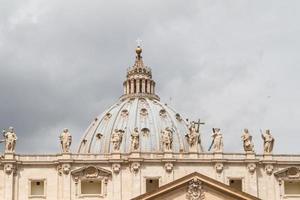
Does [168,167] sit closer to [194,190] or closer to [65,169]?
[194,190]

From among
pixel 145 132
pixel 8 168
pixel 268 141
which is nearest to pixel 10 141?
pixel 8 168

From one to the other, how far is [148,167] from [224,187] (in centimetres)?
936

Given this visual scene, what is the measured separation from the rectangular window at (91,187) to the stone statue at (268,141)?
774 inches

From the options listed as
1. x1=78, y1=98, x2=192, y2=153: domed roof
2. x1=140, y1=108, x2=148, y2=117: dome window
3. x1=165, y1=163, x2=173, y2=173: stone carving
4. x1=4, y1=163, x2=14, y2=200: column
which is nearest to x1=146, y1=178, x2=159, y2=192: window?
x1=165, y1=163, x2=173, y2=173: stone carving

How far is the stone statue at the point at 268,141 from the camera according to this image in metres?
104

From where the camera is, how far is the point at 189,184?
98.9m

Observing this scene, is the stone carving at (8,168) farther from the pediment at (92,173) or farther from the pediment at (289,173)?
the pediment at (289,173)

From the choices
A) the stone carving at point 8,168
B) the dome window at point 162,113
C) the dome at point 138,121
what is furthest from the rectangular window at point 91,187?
the dome window at point 162,113

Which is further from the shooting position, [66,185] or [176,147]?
[176,147]

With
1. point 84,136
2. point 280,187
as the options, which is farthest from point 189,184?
point 84,136

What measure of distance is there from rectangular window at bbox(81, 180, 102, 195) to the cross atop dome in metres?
68.1

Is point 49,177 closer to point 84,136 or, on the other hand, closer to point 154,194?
point 154,194

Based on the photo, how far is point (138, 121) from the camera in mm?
159375

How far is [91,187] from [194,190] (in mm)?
12120
